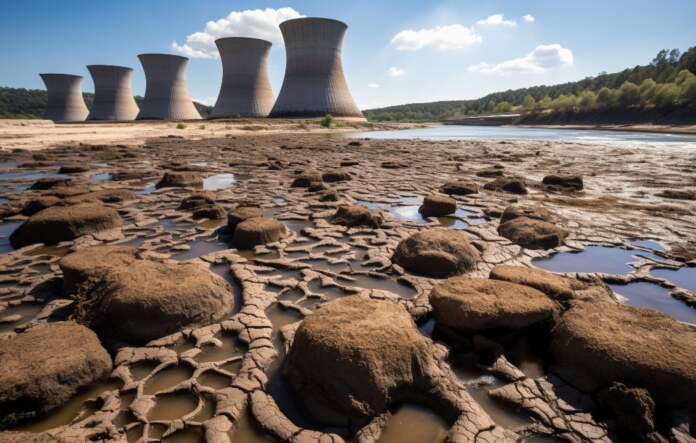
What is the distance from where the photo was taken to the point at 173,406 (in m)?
2.00

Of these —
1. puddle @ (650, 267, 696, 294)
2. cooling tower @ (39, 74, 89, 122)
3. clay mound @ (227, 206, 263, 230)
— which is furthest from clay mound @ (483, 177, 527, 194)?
cooling tower @ (39, 74, 89, 122)

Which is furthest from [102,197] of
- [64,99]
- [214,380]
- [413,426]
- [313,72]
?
[64,99]

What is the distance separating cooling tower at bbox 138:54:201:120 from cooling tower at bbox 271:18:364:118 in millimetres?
12238

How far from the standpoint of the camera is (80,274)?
3.02 metres

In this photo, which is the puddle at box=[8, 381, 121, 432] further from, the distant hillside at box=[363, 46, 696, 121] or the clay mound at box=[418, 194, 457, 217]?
the distant hillside at box=[363, 46, 696, 121]

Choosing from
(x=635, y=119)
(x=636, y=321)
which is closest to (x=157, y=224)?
(x=636, y=321)

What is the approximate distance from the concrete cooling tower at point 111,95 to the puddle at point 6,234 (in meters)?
52.1

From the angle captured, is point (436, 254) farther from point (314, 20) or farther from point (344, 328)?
point (314, 20)

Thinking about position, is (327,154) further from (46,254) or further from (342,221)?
(46,254)

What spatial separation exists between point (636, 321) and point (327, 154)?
12.4 metres

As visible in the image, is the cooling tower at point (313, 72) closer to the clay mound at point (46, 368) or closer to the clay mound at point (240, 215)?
the clay mound at point (240, 215)

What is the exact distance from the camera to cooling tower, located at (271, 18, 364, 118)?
36.0 metres

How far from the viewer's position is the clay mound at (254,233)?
168 inches

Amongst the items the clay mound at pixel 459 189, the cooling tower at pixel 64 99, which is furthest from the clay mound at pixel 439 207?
the cooling tower at pixel 64 99
